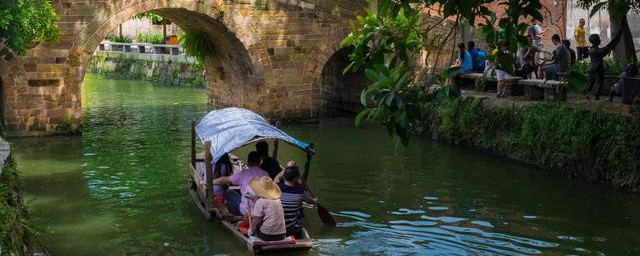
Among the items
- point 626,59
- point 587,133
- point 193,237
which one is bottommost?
point 193,237

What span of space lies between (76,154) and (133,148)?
131 cm

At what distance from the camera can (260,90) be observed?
80.7 feet

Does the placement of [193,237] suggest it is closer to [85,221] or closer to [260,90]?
[85,221]

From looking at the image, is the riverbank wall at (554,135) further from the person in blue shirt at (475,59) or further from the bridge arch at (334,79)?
the bridge arch at (334,79)

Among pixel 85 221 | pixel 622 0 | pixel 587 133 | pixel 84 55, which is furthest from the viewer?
pixel 84 55

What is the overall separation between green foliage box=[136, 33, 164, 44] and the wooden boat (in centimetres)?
2874

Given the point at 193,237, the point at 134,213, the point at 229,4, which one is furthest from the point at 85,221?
the point at 229,4

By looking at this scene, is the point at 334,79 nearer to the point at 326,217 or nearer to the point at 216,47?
the point at 216,47

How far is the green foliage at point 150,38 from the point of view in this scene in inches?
1725

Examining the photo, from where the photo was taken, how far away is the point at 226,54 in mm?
25938

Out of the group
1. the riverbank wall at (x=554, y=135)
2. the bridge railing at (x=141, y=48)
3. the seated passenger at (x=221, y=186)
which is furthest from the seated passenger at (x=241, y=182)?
the bridge railing at (x=141, y=48)

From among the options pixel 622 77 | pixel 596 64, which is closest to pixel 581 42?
pixel 596 64

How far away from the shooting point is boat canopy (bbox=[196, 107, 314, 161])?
43.4 ft

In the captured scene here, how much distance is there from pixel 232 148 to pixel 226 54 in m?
13.1
